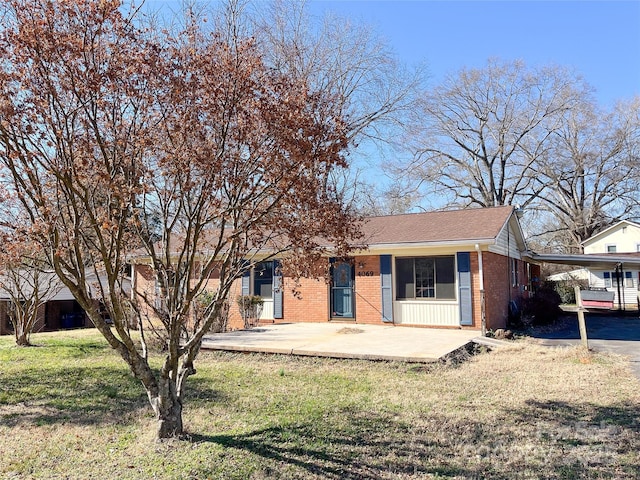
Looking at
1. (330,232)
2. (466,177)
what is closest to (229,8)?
(330,232)

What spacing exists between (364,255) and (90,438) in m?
10.3

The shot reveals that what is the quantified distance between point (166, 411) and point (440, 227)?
11141 mm

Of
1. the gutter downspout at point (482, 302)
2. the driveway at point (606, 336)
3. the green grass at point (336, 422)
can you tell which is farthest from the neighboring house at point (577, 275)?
the green grass at point (336, 422)

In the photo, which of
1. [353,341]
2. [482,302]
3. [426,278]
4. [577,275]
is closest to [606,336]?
[482,302]

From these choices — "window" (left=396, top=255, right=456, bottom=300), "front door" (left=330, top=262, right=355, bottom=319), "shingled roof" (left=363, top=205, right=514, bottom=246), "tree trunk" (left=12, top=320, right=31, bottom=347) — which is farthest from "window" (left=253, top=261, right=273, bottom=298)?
"tree trunk" (left=12, top=320, right=31, bottom=347)

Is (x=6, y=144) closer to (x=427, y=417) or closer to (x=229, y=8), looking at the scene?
(x=229, y=8)

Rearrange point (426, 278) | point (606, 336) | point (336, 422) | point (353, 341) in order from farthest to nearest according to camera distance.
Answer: point (426, 278), point (606, 336), point (353, 341), point (336, 422)

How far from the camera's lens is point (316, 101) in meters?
4.43

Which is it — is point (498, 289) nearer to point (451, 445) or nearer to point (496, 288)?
point (496, 288)

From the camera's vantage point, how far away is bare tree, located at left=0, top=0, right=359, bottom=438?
351 cm

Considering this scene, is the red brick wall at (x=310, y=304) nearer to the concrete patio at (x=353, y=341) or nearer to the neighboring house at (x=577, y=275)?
the concrete patio at (x=353, y=341)

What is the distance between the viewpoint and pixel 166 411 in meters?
4.51

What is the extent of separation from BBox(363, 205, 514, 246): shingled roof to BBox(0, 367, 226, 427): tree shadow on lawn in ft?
21.8

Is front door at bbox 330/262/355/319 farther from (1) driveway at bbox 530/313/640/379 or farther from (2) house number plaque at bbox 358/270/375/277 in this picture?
(1) driveway at bbox 530/313/640/379
